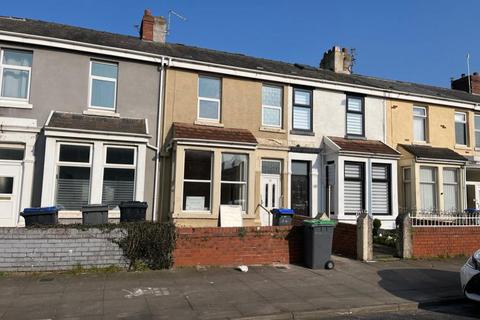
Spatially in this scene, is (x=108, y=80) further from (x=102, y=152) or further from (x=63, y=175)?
(x=63, y=175)

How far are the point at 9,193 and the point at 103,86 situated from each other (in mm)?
4171

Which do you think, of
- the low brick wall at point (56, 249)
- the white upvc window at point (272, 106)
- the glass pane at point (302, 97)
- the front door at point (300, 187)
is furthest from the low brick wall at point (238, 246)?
the glass pane at point (302, 97)

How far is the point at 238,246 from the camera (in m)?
9.22

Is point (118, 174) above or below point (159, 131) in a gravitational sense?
below

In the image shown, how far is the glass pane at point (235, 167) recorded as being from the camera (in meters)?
12.7

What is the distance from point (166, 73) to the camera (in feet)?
43.4

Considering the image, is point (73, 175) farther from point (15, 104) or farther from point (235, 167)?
point (235, 167)

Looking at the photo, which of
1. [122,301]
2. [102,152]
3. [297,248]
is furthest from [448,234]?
[102,152]

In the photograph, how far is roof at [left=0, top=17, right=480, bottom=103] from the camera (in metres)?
12.7

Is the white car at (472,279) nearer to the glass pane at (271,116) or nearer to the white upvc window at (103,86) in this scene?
the glass pane at (271,116)

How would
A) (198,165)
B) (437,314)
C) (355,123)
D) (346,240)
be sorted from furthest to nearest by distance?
(355,123)
(198,165)
(346,240)
(437,314)

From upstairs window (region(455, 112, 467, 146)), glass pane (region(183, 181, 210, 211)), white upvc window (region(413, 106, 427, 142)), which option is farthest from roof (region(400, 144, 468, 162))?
glass pane (region(183, 181, 210, 211))

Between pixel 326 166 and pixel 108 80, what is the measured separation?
319 inches

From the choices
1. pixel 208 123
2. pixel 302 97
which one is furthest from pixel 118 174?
pixel 302 97
